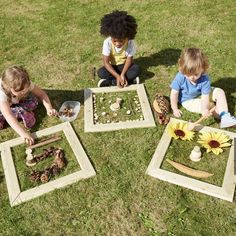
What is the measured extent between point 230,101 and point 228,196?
1.68 meters

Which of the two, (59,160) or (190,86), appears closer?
(59,160)

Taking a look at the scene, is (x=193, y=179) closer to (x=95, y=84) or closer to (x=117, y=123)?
(x=117, y=123)

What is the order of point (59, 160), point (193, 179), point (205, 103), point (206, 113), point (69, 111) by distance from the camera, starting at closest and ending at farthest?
point (193, 179)
point (59, 160)
point (206, 113)
point (205, 103)
point (69, 111)

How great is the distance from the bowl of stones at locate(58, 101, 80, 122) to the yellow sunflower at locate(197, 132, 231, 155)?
1.71 m

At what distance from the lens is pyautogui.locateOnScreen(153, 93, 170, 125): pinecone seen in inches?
182

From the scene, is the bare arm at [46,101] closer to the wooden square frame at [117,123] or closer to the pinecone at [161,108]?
the wooden square frame at [117,123]

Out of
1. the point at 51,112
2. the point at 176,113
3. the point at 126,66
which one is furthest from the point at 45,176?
the point at 126,66

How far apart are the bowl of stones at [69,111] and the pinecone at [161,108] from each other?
109 cm

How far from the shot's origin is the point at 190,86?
4.64 metres

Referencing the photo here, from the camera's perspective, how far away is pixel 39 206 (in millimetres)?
3795

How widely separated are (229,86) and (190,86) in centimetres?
95

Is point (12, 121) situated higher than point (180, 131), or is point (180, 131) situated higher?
point (12, 121)

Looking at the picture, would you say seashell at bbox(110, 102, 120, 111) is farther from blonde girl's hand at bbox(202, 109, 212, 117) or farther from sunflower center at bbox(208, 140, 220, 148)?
sunflower center at bbox(208, 140, 220, 148)

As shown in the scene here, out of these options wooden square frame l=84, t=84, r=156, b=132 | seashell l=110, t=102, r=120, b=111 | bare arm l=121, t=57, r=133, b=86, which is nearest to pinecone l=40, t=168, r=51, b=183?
wooden square frame l=84, t=84, r=156, b=132
